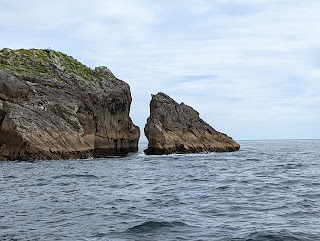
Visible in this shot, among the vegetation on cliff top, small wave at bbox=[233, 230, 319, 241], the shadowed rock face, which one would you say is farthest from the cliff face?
small wave at bbox=[233, 230, 319, 241]

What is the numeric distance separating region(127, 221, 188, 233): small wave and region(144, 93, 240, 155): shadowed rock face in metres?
64.0

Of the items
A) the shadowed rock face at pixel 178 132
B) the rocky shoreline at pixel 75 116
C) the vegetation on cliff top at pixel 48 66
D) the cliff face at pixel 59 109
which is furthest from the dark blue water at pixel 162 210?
the shadowed rock face at pixel 178 132

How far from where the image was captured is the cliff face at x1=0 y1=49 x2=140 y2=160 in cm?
6106

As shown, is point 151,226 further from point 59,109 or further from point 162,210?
point 59,109

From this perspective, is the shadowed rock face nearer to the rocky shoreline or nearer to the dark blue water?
the rocky shoreline

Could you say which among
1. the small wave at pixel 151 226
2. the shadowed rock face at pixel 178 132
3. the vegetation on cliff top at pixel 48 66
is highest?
the vegetation on cliff top at pixel 48 66

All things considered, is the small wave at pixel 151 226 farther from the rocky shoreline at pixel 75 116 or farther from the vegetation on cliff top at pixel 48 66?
the vegetation on cliff top at pixel 48 66

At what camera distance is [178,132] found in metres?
86.5

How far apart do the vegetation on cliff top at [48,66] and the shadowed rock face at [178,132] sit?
1303 centimetres

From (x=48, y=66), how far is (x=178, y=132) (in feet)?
89.9

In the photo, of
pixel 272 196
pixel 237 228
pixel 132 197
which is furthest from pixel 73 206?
pixel 272 196

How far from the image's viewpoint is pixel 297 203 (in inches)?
876

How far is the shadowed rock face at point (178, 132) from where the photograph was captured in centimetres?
8275

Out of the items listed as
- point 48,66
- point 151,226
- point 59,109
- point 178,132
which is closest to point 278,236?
point 151,226
